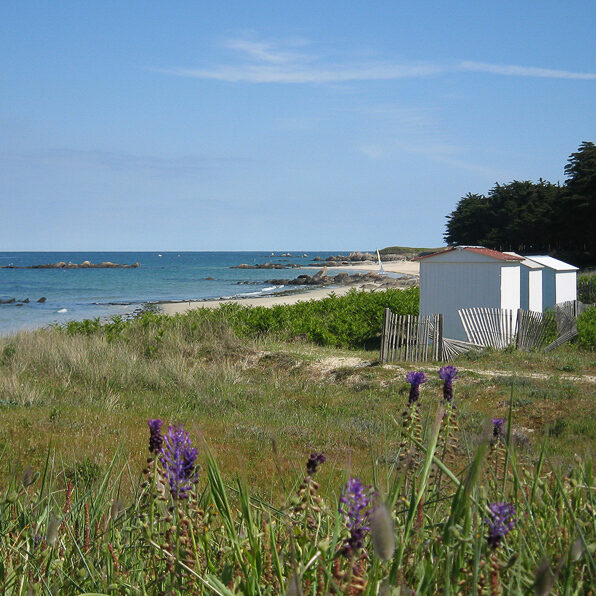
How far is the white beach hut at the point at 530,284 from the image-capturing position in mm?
18312

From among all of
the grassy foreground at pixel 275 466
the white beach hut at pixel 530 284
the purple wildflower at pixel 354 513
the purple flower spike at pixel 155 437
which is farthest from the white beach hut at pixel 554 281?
the purple wildflower at pixel 354 513

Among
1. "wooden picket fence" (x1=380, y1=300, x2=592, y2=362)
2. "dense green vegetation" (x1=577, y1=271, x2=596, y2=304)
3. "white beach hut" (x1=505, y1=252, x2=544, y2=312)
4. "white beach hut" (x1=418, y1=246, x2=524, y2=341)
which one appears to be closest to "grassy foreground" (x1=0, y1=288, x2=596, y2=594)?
"wooden picket fence" (x1=380, y1=300, x2=592, y2=362)

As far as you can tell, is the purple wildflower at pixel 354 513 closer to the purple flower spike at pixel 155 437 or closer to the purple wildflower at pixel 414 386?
the purple flower spike at pixel 155 437

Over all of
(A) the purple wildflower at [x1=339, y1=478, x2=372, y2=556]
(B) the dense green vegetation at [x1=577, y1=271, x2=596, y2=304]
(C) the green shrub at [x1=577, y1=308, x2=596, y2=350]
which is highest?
(A) the purple wildflower at [x1=339, y1=478, x2=372, y2=556]

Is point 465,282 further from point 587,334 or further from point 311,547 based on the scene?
point 311,547

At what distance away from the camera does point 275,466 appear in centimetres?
603

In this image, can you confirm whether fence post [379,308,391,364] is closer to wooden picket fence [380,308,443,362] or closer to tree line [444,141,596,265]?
wooden picket fence [380,308,443,362]

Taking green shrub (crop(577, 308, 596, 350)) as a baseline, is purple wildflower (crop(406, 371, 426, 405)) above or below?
above

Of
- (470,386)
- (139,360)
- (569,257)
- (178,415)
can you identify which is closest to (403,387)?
(470,386)

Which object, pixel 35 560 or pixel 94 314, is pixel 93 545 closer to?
pixel 35 560

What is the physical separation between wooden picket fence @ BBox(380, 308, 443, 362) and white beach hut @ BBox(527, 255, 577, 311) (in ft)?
20.1

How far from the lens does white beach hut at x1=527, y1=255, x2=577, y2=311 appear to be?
1956 centimetres

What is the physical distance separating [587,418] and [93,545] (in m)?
7.92

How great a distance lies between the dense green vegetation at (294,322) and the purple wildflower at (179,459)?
14321 millimetres
